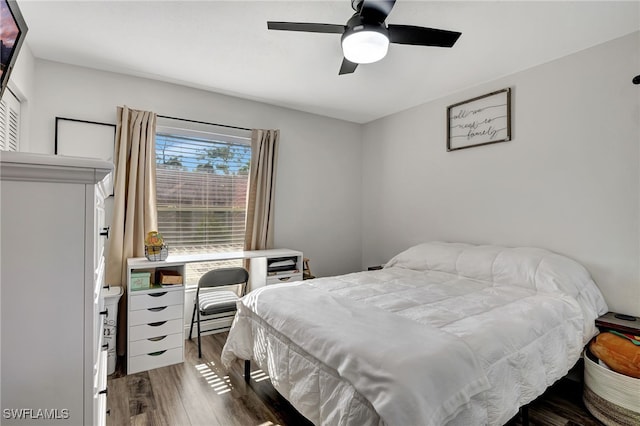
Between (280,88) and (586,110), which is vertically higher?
(280,88)

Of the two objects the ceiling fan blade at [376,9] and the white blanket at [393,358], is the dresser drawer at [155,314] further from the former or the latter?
the ceiling fan blade at [376,9]

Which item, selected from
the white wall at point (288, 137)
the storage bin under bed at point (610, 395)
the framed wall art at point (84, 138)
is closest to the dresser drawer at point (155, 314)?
the framed wall art at point (84, 138)

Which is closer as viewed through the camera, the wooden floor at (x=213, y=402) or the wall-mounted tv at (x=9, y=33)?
the wall-mounted tv at (x=9, y=33)

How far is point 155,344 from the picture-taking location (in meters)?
2.54

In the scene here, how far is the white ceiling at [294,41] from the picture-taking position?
6.31 ft

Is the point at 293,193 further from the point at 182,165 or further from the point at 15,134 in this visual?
the point at 15,134

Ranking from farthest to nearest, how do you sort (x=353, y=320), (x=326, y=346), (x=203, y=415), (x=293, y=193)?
(x=293, y=193) < (x=203, y=415) < (x=353, y=320) < (x=326, y=346)

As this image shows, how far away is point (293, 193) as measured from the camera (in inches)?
152

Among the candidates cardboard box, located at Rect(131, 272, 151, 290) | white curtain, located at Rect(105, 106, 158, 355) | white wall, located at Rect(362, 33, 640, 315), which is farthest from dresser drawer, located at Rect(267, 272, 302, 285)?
white wall, located at Rect(362, 33, 640, 315)

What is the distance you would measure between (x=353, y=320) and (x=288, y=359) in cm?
42

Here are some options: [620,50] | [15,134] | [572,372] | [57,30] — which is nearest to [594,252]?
[572,372]

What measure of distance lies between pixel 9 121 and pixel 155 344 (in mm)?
1910

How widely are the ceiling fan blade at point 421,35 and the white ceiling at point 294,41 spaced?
0.73 feet

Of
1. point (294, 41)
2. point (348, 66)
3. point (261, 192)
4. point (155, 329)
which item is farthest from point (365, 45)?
point (155, 329)
